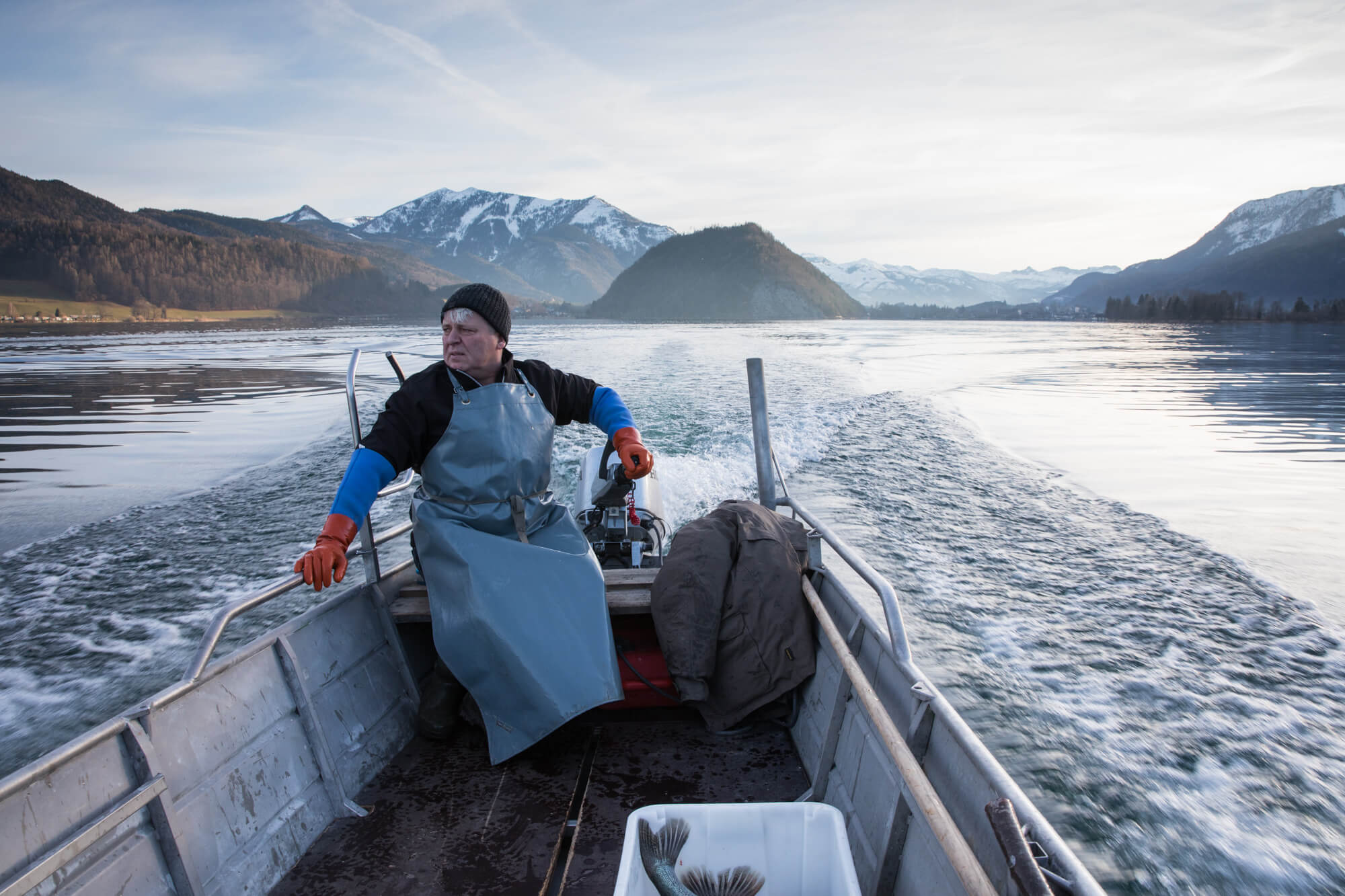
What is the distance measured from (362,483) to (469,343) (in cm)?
72

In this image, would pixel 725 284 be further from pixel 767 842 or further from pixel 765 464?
pixel 767 842

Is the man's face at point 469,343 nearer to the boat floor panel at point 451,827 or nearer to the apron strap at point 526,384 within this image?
the apron strap at point 526,384

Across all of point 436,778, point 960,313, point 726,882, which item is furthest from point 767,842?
point 960,313

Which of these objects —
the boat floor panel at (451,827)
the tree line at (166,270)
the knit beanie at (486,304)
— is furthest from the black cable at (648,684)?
the tree line at (166,270)

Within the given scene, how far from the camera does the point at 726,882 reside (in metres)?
1.81

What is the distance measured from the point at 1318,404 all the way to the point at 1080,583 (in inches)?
594

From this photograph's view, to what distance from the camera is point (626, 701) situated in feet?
10.8

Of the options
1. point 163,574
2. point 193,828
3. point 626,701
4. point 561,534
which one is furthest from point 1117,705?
point 163,574

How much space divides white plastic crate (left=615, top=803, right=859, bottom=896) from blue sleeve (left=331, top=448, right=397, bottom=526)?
4.83ft

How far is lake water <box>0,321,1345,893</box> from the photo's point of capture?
11.7 ft

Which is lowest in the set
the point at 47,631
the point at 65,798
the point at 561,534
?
the point at 47,631

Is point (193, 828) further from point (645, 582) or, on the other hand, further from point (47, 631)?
point (47, 631)

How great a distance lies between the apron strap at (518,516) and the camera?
285 centimetres

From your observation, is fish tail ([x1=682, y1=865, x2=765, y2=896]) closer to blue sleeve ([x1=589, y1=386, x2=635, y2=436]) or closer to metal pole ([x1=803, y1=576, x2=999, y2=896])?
metal pole ([x1=803, y1=576, x2=999, y2=896])
